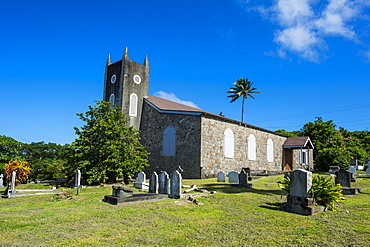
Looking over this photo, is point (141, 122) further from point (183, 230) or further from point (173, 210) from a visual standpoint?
point (183, 230)

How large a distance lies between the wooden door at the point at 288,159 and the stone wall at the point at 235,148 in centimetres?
106

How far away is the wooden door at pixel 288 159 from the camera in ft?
107

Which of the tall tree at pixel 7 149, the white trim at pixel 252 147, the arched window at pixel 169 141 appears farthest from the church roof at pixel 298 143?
the tall tree at pixel 7 149

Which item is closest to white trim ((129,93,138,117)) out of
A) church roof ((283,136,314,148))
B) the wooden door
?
church roof ((283,136,314,148))

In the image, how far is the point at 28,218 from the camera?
25.0 ft

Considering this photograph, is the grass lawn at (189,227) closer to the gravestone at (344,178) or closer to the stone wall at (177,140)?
the gravestone at (344,178)

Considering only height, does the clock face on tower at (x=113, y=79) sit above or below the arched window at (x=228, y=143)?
above

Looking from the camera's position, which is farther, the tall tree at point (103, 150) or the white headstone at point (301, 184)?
the tall tree at point (103, 150)

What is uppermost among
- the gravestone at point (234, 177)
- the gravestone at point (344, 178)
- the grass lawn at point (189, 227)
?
the gravestone at point (344, 178)

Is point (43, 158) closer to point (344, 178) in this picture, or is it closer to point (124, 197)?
point (124, 197)

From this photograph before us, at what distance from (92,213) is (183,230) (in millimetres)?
3531

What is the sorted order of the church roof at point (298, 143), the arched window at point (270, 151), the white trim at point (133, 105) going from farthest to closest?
the church roof at point (298, 143) → the arched window at point (270, 151) → the white trim at point (133, 105)

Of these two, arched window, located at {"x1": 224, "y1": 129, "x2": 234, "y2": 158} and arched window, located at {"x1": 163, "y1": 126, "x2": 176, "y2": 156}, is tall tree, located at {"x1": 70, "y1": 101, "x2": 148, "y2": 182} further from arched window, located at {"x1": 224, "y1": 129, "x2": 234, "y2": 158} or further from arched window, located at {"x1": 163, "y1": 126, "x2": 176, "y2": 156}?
arched window, located at {"x1": 224, "y1": 129, "x2": 234, "y2": 158}

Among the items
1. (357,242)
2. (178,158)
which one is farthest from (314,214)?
(178,158)
